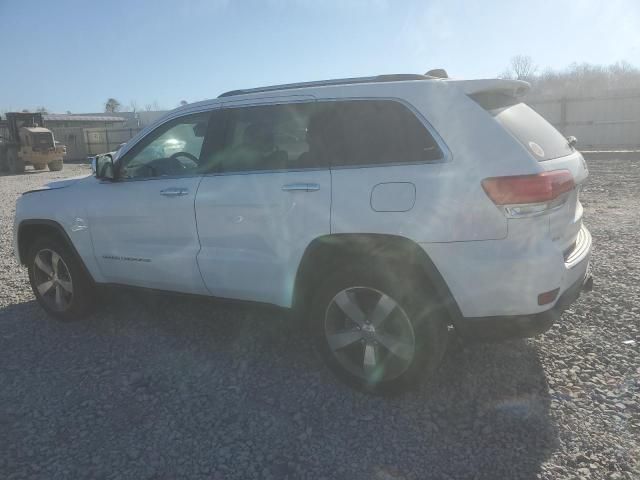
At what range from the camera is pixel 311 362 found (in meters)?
3.70

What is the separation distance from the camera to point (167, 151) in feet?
13.4

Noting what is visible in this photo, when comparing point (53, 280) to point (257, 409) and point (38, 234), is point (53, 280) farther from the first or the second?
point (257, 409)

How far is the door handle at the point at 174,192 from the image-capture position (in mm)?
3648

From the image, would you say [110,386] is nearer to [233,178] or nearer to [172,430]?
[172,430]

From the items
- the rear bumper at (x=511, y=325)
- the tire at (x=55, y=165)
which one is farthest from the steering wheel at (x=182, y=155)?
the tire at (x=55, y=165)

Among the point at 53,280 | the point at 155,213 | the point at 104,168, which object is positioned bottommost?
the point at 53,280

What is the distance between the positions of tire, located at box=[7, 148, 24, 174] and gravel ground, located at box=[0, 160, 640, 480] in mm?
23967

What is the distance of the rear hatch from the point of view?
2816mm

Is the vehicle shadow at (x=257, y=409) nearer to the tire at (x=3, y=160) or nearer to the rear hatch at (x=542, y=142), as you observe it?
the rear hatch at (x=542, y=142)

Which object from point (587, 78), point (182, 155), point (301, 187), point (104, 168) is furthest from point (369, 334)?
point (587, 78)

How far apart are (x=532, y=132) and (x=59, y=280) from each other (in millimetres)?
4051

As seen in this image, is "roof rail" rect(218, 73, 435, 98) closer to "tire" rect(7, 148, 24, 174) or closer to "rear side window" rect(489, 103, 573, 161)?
"rear side window" rect(489, 103, 573, 161)

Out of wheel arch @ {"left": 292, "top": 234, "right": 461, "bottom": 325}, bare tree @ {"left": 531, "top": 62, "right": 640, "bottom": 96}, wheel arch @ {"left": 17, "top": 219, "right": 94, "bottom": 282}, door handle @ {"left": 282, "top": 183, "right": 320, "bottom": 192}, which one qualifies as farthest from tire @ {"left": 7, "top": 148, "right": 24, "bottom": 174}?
bare tree @ {"left": 531, "top": 62, "right": 640, "bottom": 96}

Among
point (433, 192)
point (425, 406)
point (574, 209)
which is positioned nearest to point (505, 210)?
point (433, 192)
